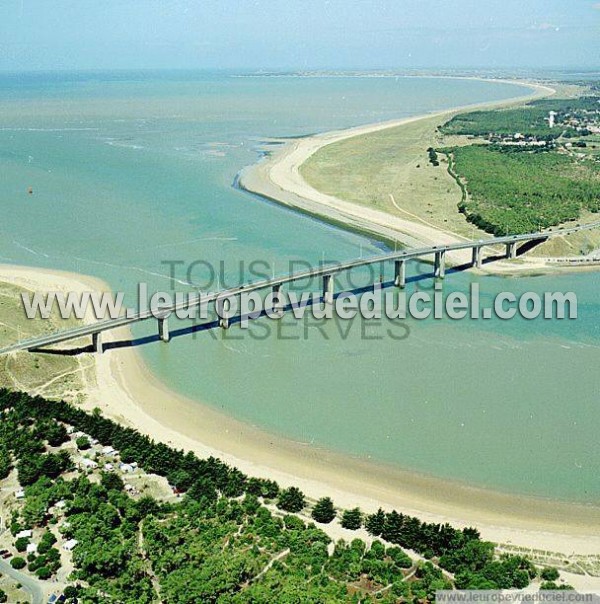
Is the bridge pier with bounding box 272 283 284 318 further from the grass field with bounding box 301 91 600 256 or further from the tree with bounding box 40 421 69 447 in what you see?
the grass field with bounding box 301 91 600 256

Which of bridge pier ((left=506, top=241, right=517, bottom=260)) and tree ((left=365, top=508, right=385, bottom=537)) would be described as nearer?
tree ((left=365, top=508, right=385, bottom=537))

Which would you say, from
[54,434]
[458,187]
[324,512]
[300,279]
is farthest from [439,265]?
[54,434]

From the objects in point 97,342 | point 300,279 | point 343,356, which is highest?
point 300,279

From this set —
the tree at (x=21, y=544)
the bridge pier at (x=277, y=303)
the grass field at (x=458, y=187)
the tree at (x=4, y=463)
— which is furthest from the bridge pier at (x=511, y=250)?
the tree at (x=21, y=544)

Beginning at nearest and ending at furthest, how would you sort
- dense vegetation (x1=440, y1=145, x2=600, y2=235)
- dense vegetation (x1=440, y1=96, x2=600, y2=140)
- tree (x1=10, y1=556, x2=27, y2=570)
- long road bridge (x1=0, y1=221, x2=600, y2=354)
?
tree (x1=10, y1=556, x2=27, y2=570)
long road bridge (x1=0, y1=221, x2=600, y2=354)
dense vegetation (x1=440, y1=145, x2=600, y2=235)
dense vegetation (x1=440, y1=96, x2=600, y2=140)

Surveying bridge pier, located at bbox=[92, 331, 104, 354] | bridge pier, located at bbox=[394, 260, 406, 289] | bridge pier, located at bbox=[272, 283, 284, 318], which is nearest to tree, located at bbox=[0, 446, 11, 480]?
bridge pier, located at bbox=[92, 331, 104, 354]

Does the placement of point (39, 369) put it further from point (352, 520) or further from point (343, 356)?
point (352, 520)

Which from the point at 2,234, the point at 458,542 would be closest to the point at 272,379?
the point at 458,542
